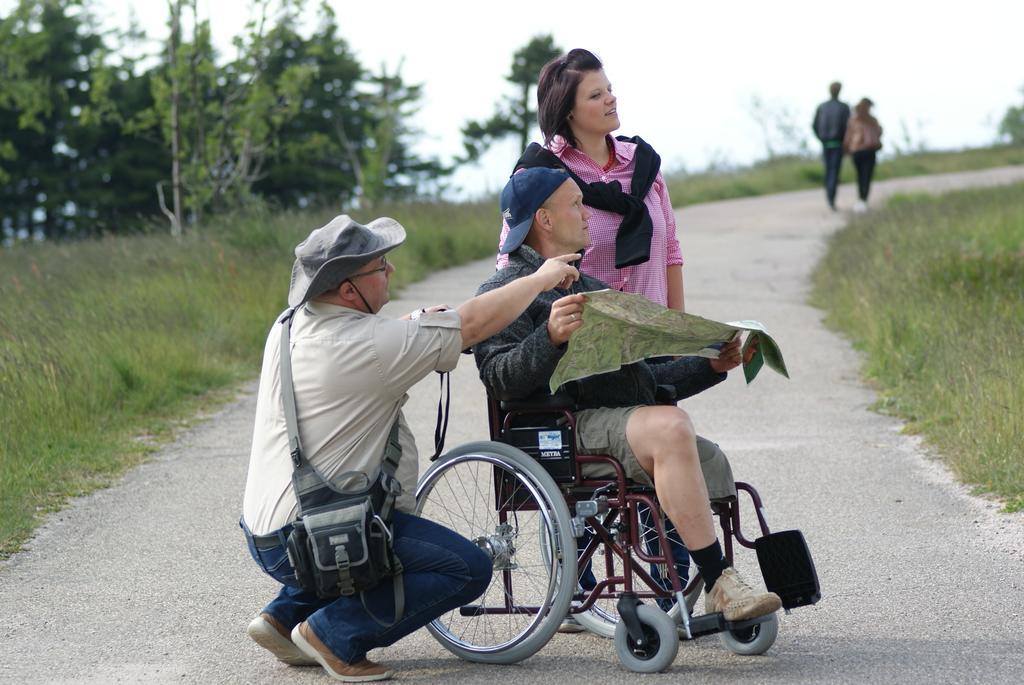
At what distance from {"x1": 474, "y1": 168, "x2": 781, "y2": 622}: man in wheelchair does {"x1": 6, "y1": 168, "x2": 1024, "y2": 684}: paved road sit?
1.43 feet

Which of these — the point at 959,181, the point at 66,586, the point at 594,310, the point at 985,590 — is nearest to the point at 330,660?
the point at 594,310

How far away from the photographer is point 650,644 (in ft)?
14.6

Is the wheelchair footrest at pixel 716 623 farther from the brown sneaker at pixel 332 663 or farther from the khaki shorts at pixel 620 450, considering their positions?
the brown sneaker at pixel 332 663

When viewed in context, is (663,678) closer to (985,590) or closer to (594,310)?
(594,310)

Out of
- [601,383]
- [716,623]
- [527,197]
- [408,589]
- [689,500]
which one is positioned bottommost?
[716,623]

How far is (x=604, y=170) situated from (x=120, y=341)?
18.6 feet

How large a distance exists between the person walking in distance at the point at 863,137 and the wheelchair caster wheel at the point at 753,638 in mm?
18761

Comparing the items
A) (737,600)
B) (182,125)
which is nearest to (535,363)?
(737,600)

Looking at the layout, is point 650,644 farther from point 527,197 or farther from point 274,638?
point 527,197

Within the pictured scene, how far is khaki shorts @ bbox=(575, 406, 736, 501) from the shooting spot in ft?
14.5

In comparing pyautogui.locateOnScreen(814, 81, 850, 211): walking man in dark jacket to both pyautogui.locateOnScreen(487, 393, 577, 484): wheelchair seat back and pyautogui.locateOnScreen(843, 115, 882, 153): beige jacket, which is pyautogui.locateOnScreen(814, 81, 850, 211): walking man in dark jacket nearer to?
pyautogui.locateOnScreen(843, 115, 882, 153): beige jacket

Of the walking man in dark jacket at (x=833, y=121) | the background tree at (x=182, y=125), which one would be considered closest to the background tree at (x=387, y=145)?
the background tree at (x=182, y=125)

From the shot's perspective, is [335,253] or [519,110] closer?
[335,253]

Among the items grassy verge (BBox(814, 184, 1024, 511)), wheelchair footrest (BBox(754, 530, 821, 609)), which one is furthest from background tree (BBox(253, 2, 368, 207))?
wheelchair footrest (BBox(754, 530, 821, 609))
